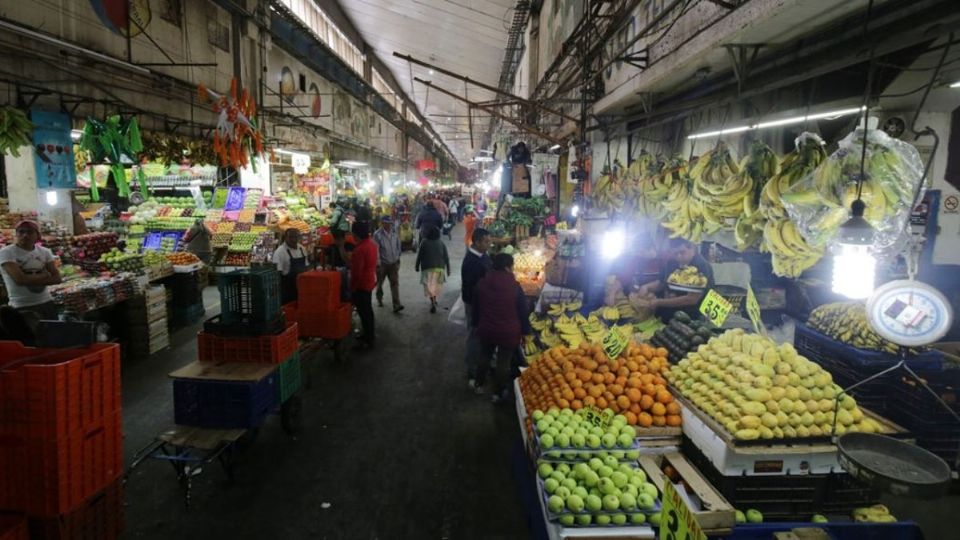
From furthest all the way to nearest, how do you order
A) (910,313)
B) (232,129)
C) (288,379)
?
1. (232,129)
2. (288,379)
3. (910,313)

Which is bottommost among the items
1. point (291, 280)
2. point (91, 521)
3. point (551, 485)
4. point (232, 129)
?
point (91, 521)

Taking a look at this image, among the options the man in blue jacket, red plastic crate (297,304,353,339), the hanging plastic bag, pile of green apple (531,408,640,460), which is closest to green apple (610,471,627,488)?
pile of green apple (531,408,640,460)

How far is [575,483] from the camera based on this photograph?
3098mm

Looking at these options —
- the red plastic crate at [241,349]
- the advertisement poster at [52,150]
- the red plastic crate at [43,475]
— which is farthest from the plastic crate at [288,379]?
the advertisement poster at [52,150]

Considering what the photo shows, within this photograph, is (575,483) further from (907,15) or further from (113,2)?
(113,2)

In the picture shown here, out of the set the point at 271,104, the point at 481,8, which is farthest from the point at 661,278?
the point at 271,104

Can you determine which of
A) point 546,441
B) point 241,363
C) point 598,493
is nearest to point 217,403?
point 241,363

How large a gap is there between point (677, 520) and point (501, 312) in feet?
11.6

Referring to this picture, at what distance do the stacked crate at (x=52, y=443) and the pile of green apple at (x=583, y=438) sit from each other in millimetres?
2813

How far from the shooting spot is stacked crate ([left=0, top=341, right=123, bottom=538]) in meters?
2.89

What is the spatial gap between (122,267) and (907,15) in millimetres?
9273

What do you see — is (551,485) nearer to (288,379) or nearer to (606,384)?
(606,384)

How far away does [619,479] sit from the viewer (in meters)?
3.06

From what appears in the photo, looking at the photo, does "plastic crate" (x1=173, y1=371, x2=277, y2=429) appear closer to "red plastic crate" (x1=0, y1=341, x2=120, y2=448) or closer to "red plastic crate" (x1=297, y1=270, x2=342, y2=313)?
"red plastic crate" (x1=0, y1=341, x2=120, y2=448)
